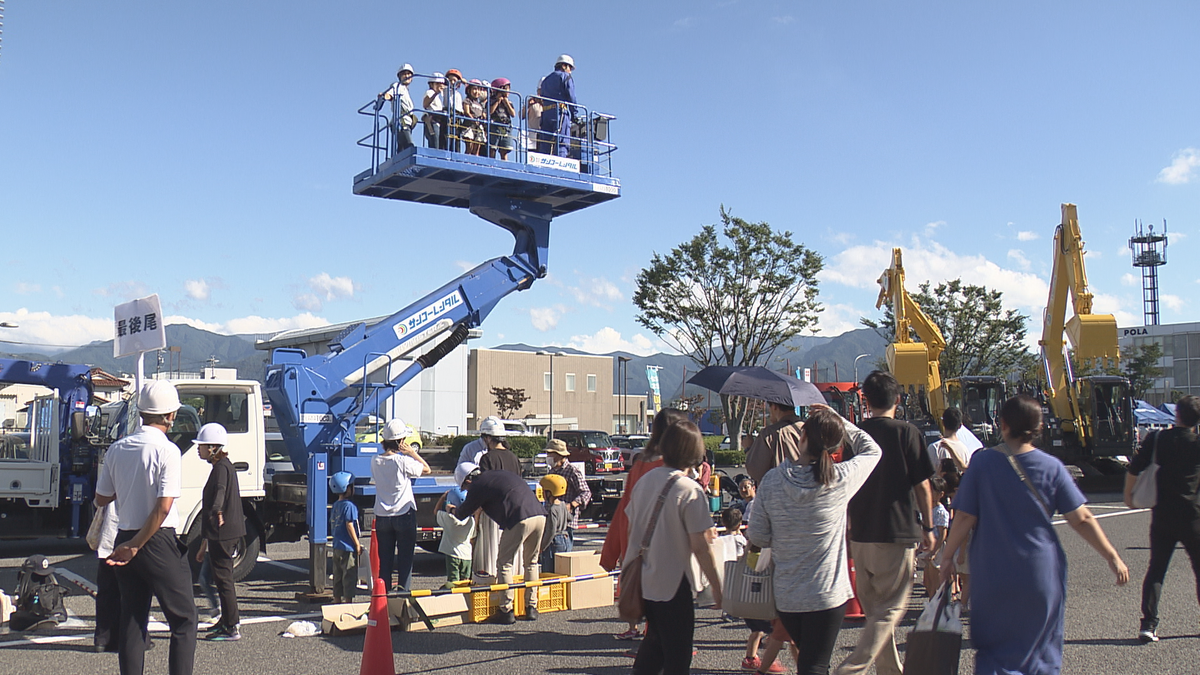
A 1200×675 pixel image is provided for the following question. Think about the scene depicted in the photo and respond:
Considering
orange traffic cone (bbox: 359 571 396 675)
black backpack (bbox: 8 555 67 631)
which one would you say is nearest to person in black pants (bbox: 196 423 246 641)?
black backpack (bbox: 8 555 67 631)

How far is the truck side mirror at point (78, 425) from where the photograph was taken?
11.7 metres

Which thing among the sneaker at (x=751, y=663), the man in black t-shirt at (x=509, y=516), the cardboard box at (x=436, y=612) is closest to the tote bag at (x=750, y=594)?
the sneaker at (x=751, y=663)

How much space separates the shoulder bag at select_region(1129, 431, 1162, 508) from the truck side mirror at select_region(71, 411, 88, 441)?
1142cm

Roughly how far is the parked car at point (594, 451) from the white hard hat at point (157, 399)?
2326 cm

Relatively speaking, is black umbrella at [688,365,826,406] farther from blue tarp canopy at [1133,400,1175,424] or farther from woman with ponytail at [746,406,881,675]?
blue tarp canopy at [1133,400,1175,424]

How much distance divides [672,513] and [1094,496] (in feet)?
61.8

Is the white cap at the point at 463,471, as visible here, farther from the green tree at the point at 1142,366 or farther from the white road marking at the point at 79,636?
the green tree at the point at 1142,366

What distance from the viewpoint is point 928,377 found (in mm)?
23328

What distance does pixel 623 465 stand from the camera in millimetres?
32594

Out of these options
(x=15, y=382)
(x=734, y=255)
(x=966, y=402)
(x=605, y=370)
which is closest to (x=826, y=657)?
(x=15, y=382)

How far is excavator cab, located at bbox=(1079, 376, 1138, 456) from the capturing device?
20.7 metres

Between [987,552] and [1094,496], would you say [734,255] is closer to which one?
[1094,496]

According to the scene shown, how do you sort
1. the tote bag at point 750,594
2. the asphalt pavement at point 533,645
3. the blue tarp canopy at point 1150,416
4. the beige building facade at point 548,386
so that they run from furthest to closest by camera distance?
the beige building facade at point 548,386 < the blue tarp canopy at point 1150,416 < the asphalt pavement at point 533,645 < the tote bag at point 750,594

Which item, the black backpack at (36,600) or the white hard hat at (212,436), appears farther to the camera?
the black backpack at (36,600)
